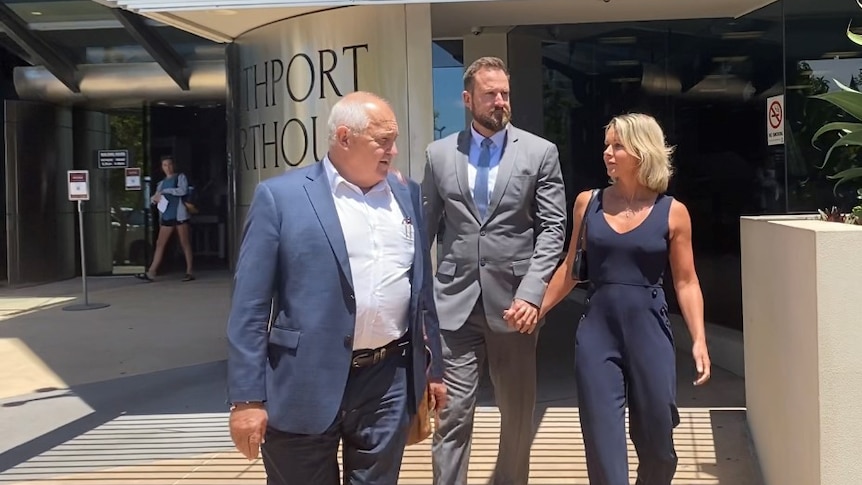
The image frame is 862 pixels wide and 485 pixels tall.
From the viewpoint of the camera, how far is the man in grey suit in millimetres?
3684

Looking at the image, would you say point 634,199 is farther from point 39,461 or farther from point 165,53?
point 165,53

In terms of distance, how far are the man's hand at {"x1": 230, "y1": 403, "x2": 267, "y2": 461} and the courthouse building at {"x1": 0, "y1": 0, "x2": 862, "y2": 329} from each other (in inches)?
89.6

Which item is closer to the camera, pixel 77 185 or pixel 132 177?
pixel 77 185

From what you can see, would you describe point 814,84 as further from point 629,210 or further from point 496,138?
point 629,210

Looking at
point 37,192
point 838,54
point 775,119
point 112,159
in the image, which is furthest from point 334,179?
point 37,192

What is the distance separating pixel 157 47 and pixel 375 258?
9.71 metres

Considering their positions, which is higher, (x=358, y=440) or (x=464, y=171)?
(x=464, y=171)

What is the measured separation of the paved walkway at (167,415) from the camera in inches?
188

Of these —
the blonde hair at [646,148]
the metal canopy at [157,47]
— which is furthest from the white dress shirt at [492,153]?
the metal canopy at [157,47]

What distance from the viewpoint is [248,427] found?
257 cm

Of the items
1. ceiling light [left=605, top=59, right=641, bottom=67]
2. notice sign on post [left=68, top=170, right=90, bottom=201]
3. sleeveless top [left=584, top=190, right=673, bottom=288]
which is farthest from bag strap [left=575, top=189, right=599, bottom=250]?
notice sign on post [left=68, top=170, right=90, bottom=201]

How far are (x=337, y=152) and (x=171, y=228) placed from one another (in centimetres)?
1202

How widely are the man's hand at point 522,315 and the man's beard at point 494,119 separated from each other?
29.6 inches

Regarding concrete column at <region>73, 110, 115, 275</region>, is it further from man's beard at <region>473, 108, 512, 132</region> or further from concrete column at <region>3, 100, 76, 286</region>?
man's beard at <region>473, 108, 512, 132</region>
